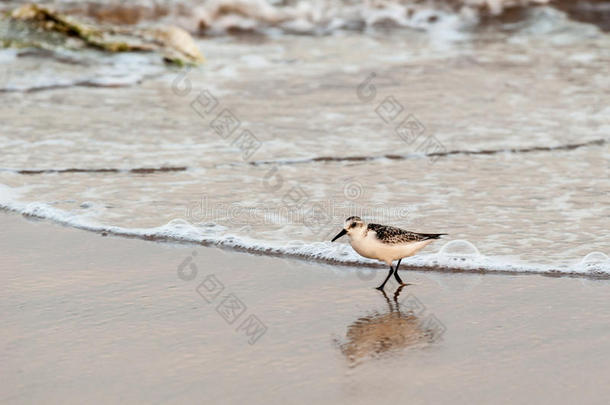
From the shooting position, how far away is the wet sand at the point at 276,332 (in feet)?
12.4

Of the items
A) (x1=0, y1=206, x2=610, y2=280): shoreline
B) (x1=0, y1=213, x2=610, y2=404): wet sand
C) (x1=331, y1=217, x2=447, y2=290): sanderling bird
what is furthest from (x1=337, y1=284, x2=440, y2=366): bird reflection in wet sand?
(x1=0, y1=206, x2=610, y2=280): shoreline

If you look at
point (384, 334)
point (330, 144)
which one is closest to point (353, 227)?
point (384, 334)

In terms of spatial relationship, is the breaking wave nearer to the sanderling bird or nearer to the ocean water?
the ocean water

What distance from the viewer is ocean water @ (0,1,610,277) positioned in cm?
594

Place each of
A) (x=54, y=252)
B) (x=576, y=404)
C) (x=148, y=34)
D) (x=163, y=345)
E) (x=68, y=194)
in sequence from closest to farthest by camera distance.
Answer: (x=576, y=404)
(x=163, y=345)
(x=54, y=252)
(x=68, y=194)
(x=148, y=34)

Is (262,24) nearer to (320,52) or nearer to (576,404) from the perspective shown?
(320,52)

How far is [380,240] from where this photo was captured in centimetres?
491

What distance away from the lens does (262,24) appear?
15594 millimetres

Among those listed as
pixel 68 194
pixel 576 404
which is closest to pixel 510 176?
pixel 68 194

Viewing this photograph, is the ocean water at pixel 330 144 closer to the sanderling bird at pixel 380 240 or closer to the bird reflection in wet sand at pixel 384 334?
the sanderling bird at pixel 380 240

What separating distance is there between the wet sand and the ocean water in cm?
39

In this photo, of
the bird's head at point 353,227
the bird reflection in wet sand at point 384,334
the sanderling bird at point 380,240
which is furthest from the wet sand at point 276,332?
the bird's head at point 353,227

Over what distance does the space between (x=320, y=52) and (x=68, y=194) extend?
6.80 meters

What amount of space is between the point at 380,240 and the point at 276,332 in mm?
835
